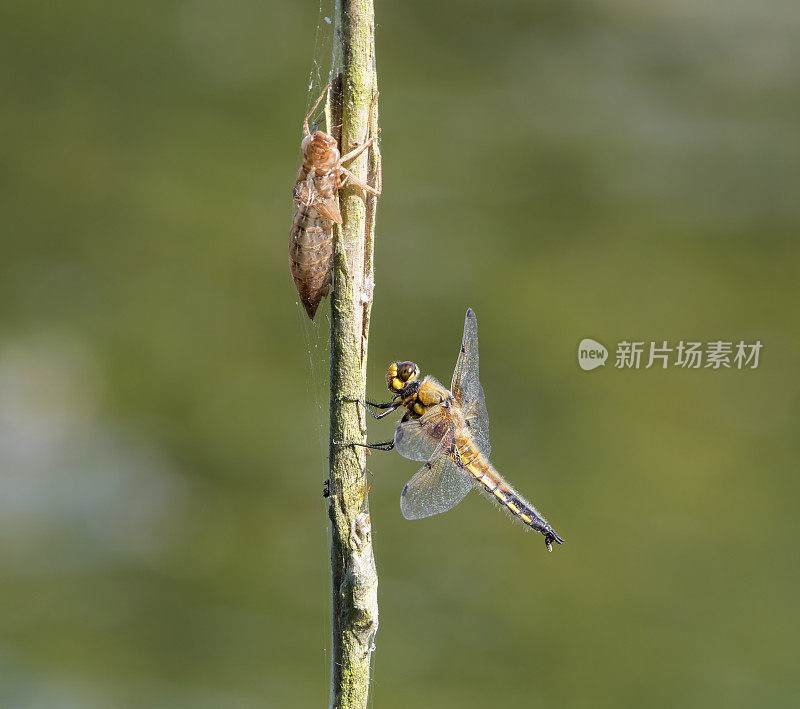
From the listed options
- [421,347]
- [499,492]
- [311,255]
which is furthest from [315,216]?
[421,347]

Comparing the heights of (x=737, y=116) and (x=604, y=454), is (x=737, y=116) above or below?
above

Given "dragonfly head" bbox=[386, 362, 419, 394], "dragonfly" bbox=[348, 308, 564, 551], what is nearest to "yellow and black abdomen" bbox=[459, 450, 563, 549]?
"dragonfly" bbox=[348, 308, 564, 551]

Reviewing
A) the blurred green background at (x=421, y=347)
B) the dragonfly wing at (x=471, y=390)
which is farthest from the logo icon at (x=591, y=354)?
the dragonfly wing at (x=471, y=390)

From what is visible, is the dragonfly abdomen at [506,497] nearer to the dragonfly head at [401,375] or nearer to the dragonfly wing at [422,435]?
the dragonfly wing at [422,435]

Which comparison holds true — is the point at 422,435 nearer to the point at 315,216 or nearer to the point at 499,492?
the point at 499,492

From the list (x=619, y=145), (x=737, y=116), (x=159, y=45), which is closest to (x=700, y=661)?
(x=619, y=145)

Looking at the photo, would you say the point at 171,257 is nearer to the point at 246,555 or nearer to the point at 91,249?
the point at 91,249
